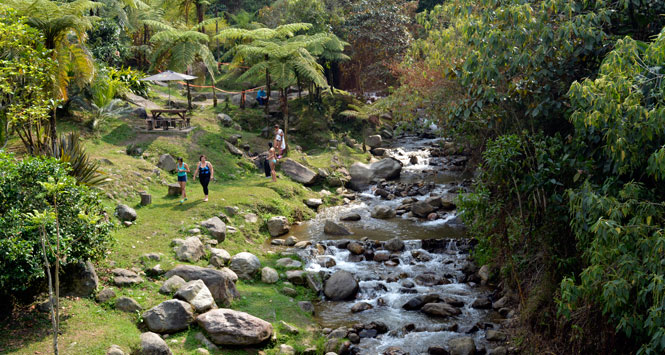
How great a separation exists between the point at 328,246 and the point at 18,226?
8.22 metres

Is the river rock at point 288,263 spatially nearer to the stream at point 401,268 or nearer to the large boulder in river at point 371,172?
the stream at point 401,268

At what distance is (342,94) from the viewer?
27797mm

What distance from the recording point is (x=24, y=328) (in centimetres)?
770

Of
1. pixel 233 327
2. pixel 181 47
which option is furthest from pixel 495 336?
pixel 181 47

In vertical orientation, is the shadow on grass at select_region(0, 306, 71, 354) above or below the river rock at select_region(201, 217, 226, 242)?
above

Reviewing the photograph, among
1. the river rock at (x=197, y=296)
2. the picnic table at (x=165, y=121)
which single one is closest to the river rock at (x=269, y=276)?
the river rock at (x=197, y=296)

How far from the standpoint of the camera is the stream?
9.98m

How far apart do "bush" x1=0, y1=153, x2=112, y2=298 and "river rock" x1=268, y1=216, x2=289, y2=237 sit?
6.43m

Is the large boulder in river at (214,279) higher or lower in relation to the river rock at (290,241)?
higher

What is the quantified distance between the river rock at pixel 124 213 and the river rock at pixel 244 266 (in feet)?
9.65

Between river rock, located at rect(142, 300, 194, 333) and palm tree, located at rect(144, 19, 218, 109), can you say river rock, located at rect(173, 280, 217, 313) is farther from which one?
palm tree, located at rect(144, 19, 218, 109)

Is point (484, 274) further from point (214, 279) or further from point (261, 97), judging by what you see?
point (261, 97)

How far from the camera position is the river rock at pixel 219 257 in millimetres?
11688

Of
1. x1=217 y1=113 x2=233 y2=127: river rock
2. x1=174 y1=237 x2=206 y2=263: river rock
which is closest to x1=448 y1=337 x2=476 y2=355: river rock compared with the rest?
x1=174 y1=237 x2=206 y2=263: river rock
